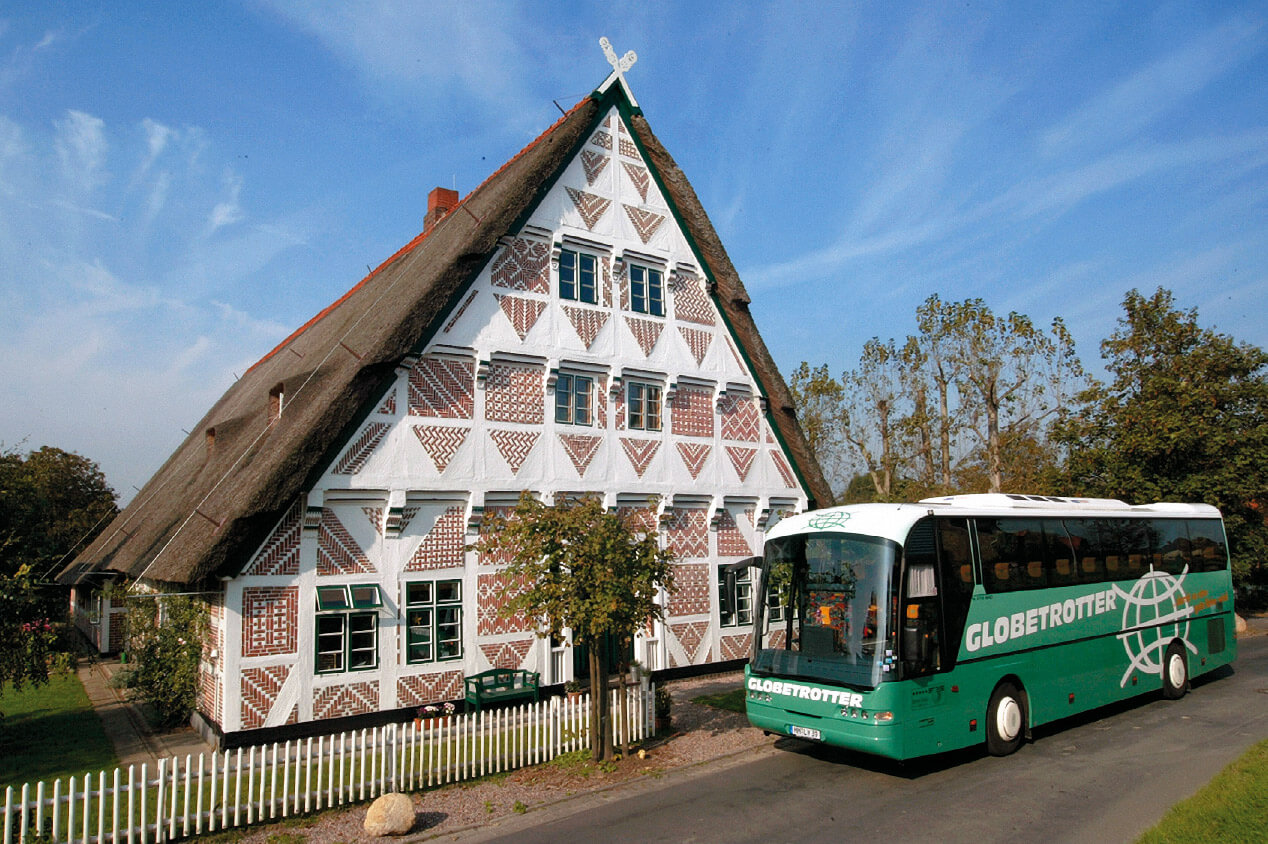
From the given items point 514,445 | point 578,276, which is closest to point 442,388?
point 514,445

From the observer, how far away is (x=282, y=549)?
40.3 ft

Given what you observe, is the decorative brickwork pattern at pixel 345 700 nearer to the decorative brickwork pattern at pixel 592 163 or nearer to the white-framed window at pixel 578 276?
the white-framed window at pixel 578 276

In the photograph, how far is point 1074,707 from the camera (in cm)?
1198

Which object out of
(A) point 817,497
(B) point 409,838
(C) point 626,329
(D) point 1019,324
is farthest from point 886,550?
(D) point 1019,324

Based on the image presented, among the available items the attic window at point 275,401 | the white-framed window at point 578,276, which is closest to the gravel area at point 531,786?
the white-framed window at point 578,276

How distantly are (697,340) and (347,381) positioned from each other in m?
8.09

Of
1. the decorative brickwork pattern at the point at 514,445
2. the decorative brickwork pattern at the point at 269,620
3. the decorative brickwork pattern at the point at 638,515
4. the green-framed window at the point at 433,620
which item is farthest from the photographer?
the decorative brickwork pattern at the point at 638,515

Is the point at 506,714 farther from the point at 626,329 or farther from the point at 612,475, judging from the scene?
the point at 626,329

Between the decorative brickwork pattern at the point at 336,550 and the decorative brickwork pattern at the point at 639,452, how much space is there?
5.77 metres

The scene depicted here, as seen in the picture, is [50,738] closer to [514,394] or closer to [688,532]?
[514,394]

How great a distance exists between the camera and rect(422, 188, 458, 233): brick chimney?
2214 centimetres

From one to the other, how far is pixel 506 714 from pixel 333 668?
3.57 m

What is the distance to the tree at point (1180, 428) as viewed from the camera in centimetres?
2389

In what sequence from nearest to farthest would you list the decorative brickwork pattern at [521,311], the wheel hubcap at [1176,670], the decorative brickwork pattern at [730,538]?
the wheel hubcap at [1176,670]
the decorative brickwork pattern at [521,311]
the decorative brickwork pattern at [730,538]
